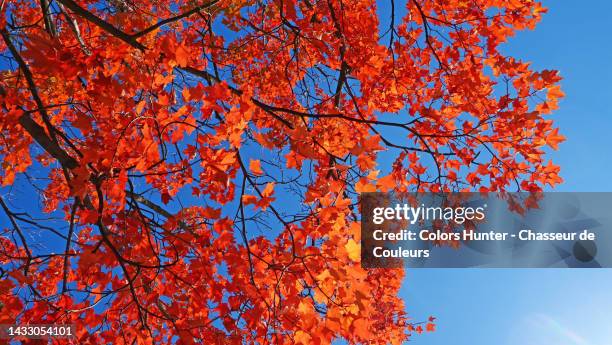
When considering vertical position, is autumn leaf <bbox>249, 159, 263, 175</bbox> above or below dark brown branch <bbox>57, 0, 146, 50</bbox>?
below

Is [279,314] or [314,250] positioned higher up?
[314,250]

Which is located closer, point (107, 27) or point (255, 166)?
point (107, 27)

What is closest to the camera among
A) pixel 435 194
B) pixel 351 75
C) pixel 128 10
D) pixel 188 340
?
pixel 188 340

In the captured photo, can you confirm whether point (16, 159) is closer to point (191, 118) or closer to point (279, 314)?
point (191, 118)

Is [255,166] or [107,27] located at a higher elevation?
[107,27]

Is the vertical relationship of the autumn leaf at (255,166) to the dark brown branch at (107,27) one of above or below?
below

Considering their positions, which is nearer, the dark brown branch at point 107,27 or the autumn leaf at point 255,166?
the dark brown branch at point 107,27

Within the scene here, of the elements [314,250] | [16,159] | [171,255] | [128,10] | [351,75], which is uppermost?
[128,10]

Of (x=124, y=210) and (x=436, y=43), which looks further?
(x=436, y=43)

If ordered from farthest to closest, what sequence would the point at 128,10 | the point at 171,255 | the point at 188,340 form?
the point at 128,10, the point at 171,255, the point at 188,340

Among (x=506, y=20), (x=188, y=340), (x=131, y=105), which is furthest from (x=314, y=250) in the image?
(x=506, y=20)

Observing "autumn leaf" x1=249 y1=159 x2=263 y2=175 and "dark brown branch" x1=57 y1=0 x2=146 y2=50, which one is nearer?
"dark brown branch" x1=57 y1=0 x2=146 y2=50

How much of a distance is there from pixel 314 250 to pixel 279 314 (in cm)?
56

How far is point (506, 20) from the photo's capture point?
17.3 feet
